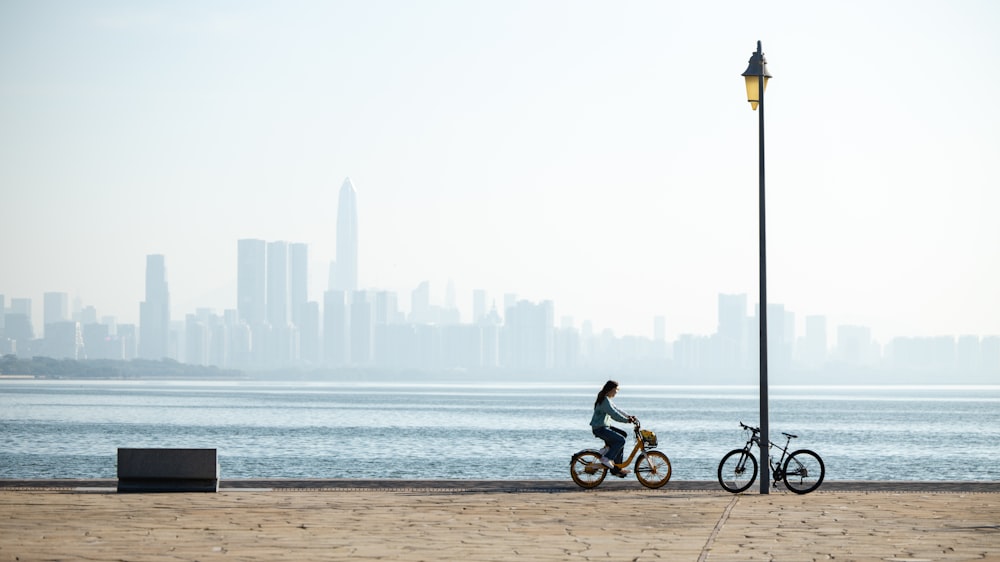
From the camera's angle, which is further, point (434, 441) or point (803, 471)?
point (434, 441)

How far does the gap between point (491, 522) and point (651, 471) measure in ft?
17.8

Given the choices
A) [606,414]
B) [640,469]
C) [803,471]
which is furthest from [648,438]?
[803,471]

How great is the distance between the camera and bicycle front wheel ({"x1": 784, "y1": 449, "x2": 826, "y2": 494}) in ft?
65.2

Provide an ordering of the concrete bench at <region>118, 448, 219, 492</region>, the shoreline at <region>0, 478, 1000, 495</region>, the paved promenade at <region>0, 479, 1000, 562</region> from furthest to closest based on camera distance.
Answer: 1. the shoreline at <region>0, 478, 1000, 495</region>
2. the concrete bench at <region>118, 448, 219, 492</region>
3. the paved promenade at <region>0, 479, 1000, 562</region>

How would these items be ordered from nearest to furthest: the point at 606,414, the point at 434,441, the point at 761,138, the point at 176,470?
the point at 176,470 < the point at 606,414 < the point at 761,138 < the point at 434,441

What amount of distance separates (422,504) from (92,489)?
539 centimetres

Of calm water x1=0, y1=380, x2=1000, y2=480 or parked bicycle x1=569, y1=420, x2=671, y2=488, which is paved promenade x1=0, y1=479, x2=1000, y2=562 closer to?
parked bicycle x1=569, y1=420, x2=671, y2=488

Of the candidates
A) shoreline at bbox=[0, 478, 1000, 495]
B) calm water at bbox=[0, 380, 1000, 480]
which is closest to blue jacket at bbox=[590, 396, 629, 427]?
shoreline at bbox=[0, 478, 1000, 495]

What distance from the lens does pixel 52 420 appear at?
108938 millimetres

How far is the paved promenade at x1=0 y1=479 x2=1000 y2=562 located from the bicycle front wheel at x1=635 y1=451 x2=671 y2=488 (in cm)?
32

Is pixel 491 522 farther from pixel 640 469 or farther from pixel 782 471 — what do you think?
pixel 782 471

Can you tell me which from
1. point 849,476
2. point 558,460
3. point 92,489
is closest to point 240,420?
point 558,460

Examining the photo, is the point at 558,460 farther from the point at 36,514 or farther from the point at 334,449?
the point at 36,514

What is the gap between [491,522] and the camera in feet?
51.3
